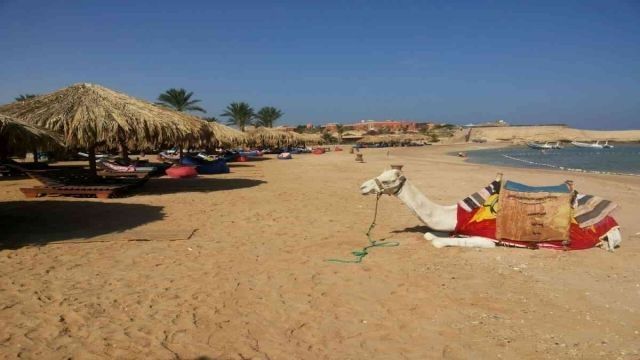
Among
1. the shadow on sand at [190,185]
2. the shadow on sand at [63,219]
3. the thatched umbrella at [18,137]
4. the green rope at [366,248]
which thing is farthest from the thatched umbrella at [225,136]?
→ the green rope at [366,248]

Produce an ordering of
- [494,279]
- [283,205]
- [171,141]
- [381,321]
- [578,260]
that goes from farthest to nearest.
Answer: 1. [171,141]
2. [283,205]
3. [578,260]
4. [494,279]
5. [381,321]

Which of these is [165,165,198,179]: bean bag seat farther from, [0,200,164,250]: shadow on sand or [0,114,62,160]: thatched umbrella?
[0,114,62,160]: thatched umbrella

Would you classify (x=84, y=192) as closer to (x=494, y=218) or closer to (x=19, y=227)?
(x=19, y=227)

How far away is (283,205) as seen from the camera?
9805 mm

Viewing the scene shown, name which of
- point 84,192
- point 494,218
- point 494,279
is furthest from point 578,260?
point 84,192

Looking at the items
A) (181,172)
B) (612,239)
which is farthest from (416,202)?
(181,172)

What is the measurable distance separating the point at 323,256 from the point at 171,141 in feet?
29.2

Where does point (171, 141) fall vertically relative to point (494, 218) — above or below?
above

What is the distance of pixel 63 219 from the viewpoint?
26.1 ft

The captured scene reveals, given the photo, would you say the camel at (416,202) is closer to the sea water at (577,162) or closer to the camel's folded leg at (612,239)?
the camel's folded leg at (612,239)

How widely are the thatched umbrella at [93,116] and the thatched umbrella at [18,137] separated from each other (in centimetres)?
158

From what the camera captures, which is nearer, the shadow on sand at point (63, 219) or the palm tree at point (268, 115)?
the shadow on sand at point (63, 219)

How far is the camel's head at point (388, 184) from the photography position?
20.2 feet

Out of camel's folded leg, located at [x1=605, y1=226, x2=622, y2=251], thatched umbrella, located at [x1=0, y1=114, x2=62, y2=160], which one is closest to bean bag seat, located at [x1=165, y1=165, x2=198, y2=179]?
thatched umbrella, located at [x1=0, y1=114, x2=62, y2=160]
